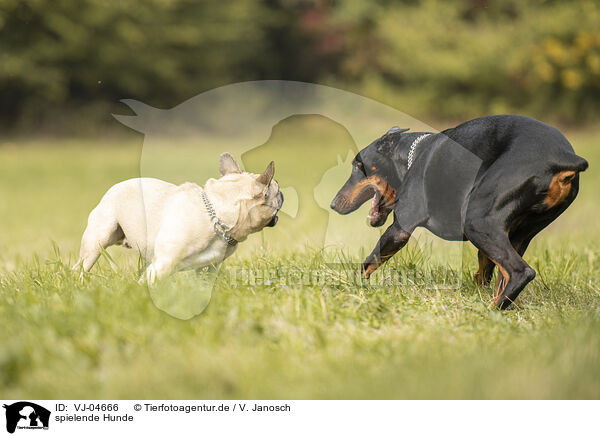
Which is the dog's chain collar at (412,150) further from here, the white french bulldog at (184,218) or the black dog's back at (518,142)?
the white french bulldog at (184,218)

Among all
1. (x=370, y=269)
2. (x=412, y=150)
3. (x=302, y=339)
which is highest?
(x=412, y=150)

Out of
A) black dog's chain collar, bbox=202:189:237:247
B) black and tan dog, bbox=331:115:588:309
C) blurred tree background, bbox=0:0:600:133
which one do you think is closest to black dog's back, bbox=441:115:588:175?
black and tan dog, bbox=331:115:588:309

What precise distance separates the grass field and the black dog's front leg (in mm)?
148

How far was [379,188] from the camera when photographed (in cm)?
420

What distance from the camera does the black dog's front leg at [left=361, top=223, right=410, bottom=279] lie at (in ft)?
12.7

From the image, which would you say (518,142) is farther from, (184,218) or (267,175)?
(184,218)

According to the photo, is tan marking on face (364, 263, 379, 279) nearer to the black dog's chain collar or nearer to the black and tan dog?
the black and tan dog

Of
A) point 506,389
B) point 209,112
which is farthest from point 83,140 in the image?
point 506,389

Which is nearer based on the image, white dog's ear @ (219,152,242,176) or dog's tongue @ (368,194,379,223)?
white dog's ear @ (219,152,242,176)

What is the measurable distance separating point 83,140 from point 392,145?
18095mm
